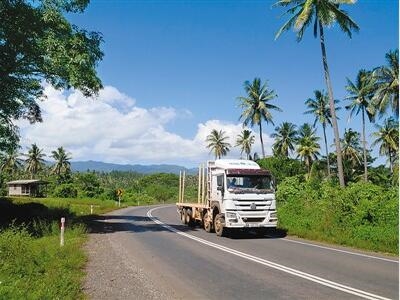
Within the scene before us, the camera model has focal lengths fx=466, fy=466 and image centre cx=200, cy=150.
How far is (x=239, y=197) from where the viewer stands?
18.9m

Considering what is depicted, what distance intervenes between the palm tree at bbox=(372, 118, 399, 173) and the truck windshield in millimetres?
49115

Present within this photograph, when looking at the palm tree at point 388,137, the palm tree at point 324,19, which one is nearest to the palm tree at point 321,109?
the palm tree at point 388,137

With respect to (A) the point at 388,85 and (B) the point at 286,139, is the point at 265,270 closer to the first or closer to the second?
(A) the point at 388,85

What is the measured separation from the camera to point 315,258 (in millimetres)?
13117

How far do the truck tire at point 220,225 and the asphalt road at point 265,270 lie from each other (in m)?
2.05

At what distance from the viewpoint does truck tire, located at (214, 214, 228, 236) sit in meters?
19.5

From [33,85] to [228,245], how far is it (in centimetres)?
1323

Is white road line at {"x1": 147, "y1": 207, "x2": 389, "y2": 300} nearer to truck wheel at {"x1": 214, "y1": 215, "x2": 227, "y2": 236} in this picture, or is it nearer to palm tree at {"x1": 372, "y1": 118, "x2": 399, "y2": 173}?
truck wheel at {"x1": 214, "y1": 215, "x2": 227, "y2": 236}

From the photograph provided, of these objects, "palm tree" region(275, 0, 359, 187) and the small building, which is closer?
"palm tree" region(275, 0, 359, 187)

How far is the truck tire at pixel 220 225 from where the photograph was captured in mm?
19467

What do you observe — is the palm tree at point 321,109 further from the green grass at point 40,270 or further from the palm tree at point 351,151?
the green grass at point 40,270

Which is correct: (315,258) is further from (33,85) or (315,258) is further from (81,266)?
(33,85)

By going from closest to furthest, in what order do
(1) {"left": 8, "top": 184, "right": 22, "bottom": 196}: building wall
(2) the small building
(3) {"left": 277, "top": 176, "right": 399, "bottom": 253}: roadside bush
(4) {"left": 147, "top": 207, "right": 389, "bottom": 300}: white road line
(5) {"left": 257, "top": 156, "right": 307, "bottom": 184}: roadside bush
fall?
(4) {"left": 147, "top": 207, "right": 389, "bottom": 300}: white road line, (3) {"left": 277, "top": 176, "right": 399, "bottom": 253}: roadside bush, (5) {"left": 257, "top": 156, "right": 307, "bottom": 184}: roadside bush, (2) the small building, (1) {"left": 8, "top": 184, "right": 22, "bottom": 196}: building wall

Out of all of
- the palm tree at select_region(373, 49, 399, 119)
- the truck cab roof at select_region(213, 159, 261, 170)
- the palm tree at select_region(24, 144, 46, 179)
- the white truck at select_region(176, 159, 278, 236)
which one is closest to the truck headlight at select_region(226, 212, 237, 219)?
the white truck at select_region(176, 159, 278, 236)
